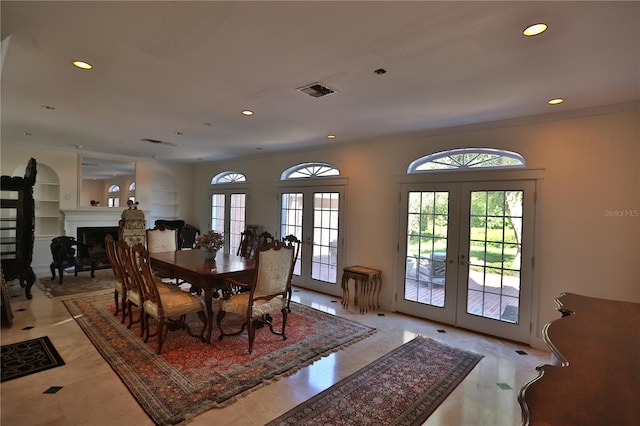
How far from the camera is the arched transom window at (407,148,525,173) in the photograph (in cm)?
409

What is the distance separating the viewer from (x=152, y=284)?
3.32 metres

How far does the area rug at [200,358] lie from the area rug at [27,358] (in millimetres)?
379

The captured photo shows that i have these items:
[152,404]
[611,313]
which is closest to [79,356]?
[152,404]

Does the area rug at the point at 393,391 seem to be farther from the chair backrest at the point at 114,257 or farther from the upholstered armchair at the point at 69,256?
the upholstered armchair at the point at 69,256

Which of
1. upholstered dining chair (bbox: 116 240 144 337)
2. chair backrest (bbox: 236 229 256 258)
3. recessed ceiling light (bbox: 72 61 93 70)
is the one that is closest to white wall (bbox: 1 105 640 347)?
chair backrest (bbox: 236 229 256 258)

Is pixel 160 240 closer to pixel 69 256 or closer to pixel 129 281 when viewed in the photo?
pixel 129 281

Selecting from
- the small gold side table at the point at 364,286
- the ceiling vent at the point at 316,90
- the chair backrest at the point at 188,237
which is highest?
the ceiling vent at the point at 316,90

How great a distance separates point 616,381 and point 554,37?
6.50ft

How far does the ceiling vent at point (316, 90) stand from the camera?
3.01m

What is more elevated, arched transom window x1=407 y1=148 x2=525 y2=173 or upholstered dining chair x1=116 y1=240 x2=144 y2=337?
arched transom window x1=407 y1=148 x2=525 y2=173

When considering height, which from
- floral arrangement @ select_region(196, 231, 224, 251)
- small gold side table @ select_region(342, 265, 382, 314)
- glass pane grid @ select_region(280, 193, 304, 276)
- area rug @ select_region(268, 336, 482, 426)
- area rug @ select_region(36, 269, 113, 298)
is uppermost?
glass pane grid @ select_region(280, 193, 304, 276)

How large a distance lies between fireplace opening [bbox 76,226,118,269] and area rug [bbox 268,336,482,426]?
665cm

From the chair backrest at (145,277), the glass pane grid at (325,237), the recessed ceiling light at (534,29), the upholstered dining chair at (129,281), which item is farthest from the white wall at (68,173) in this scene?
the recessed ceiling light at (534,29)

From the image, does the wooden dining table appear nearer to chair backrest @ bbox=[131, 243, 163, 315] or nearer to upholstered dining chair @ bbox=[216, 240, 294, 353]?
upholstered dining chair @ bbox=[216, 240, 294, 353]
